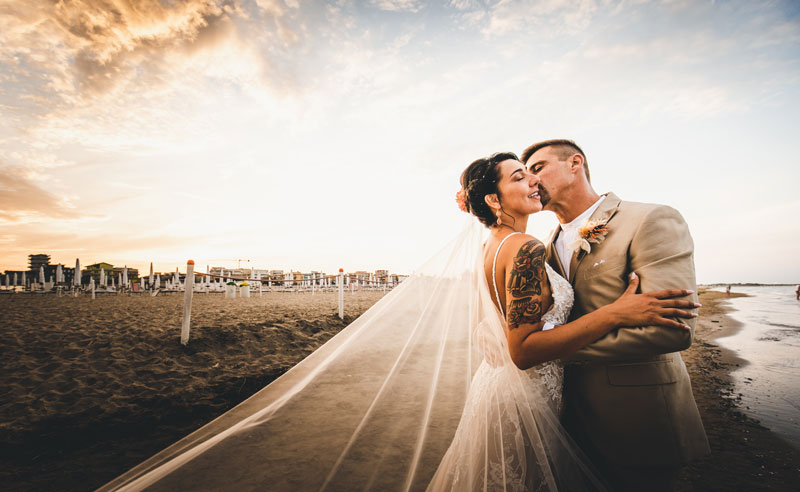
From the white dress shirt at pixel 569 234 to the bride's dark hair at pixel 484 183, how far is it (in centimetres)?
45

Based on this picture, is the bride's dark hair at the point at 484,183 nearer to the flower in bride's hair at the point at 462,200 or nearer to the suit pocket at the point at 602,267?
the flower in bride's hair at the point at 462,200

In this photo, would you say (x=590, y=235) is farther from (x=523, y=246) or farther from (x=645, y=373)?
(x=645, y=373)

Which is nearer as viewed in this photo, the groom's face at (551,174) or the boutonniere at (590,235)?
the boutonniere at (590,235)

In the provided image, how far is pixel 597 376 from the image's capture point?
1.61 meters

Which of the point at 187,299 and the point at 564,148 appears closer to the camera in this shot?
the point at 564,148

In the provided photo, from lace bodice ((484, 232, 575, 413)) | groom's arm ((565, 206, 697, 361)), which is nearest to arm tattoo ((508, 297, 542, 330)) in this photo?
lace bodice ((484, 232, 575, 413))

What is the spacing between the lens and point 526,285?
162 cm

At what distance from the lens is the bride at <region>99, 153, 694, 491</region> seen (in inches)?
64.3

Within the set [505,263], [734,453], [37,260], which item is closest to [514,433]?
[505,263]

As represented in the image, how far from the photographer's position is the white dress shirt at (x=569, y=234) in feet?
6.51

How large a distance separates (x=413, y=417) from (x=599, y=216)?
181 cm

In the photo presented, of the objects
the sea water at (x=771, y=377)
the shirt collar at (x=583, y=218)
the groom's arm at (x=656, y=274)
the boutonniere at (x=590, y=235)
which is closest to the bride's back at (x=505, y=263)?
the boutonniere at (x=590, y=235)

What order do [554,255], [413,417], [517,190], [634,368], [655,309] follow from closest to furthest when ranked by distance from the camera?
[655,309], [634,368], [517,190], [554,255], [413,417]

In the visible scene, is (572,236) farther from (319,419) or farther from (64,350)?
(64,350)
